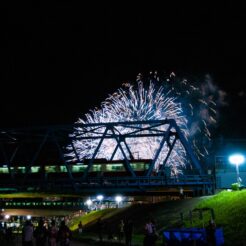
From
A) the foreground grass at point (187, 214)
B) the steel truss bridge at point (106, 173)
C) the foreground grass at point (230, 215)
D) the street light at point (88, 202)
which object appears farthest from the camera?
the street light at point (88, 202)

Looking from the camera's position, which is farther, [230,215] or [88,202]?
[88,202]

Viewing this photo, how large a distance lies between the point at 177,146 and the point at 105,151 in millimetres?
9184

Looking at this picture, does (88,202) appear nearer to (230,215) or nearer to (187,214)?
(187,214)

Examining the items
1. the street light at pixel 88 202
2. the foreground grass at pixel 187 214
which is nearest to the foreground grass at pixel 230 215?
the foreground grass at pixel 187 214

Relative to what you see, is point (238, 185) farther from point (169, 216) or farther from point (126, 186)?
point (126, 186)

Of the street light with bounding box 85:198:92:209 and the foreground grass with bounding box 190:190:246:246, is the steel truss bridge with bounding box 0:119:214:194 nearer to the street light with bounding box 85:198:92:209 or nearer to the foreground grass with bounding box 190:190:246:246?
the foreground grass with bounding box 190:190:246:246

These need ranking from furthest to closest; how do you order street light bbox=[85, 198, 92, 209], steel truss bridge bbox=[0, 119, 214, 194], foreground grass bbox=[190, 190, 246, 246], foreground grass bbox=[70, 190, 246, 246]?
street light bbox=[85, 198, 92, 209] → steel truss bridge bbox=[0, 119, 214, 194] → foreground grass bbox=[70, 190, 246, 246] → foreground grass bbox=[190, 190, 246, 246]

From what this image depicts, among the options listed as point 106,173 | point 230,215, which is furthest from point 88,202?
point 230,215

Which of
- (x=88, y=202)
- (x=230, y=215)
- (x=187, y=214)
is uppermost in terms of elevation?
(x=88, y=202)

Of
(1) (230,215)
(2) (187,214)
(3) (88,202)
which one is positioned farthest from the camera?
(3) (88,202)

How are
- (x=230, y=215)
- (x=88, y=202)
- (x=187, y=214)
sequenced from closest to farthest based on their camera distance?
1. (x=230, y=215)
2. (x=187, y=214)
3. (x=88, y=202)

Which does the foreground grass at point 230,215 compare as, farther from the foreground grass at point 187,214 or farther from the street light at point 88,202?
the street light at point 88,202

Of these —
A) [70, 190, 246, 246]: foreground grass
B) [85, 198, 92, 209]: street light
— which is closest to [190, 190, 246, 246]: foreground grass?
[70, 190, 246, 246]: foreground grass

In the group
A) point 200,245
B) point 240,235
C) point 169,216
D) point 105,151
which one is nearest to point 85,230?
point 169,216
